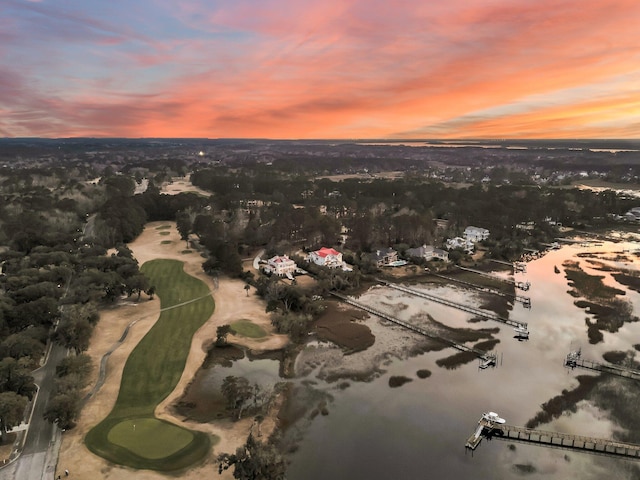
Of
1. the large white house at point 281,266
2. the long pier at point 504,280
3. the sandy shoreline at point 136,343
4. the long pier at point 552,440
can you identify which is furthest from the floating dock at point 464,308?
the sandy shoreline at point 136,343

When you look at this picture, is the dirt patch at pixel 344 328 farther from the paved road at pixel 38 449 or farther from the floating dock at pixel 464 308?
the paved road at pixel 38 449

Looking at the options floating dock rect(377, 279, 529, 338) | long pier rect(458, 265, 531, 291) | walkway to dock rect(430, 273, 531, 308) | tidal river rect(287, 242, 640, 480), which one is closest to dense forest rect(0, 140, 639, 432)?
long pier rect(458, 265, 531, 291)

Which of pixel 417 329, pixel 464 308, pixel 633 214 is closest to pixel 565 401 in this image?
pixel 417 329

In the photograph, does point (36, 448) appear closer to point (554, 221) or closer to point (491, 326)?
point (491, 326)

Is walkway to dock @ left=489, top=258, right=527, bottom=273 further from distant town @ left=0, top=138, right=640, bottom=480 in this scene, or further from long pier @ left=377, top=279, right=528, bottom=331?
long pier @ left=377, top=279, right=528, bottom=331

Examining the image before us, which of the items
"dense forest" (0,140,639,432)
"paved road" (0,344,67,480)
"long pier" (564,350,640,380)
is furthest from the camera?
"dense forest" (0,140,639,432)

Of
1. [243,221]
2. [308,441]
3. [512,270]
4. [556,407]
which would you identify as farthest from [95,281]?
[512,270]
